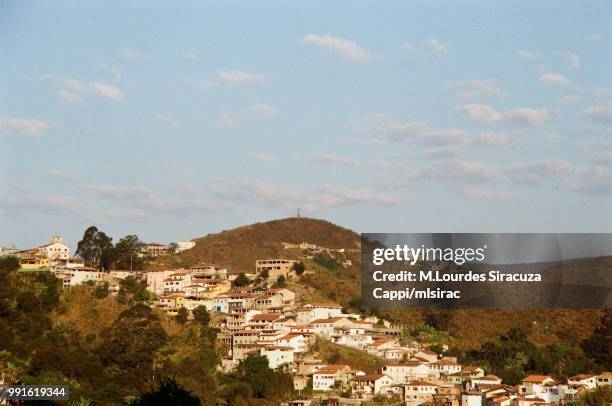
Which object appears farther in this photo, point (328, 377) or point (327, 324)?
point (327, 324)

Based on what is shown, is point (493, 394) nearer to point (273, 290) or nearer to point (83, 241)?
point (273, 290)

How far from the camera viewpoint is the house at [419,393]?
34125mm

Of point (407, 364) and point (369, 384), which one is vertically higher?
point (407, 364)

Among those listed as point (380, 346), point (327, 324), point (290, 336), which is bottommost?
point (380, 346)

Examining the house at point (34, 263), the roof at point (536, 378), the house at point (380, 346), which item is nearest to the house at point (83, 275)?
the house at point (34, 263)

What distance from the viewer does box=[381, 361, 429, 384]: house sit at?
35.7 meters

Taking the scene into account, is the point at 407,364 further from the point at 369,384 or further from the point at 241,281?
the point at 241,281

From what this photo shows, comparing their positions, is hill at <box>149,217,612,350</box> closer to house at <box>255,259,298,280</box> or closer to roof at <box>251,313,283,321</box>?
house at <box>255,259,298,280</box>

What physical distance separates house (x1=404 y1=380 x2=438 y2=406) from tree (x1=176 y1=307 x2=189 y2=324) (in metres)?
8.99

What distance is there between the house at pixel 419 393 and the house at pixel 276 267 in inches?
568

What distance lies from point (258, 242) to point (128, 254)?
15700mm

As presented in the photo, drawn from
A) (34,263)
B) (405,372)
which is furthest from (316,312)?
(34,263)

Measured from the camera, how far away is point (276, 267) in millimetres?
48719

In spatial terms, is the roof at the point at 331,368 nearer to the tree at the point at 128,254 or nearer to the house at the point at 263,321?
the house at the point at 263,321
